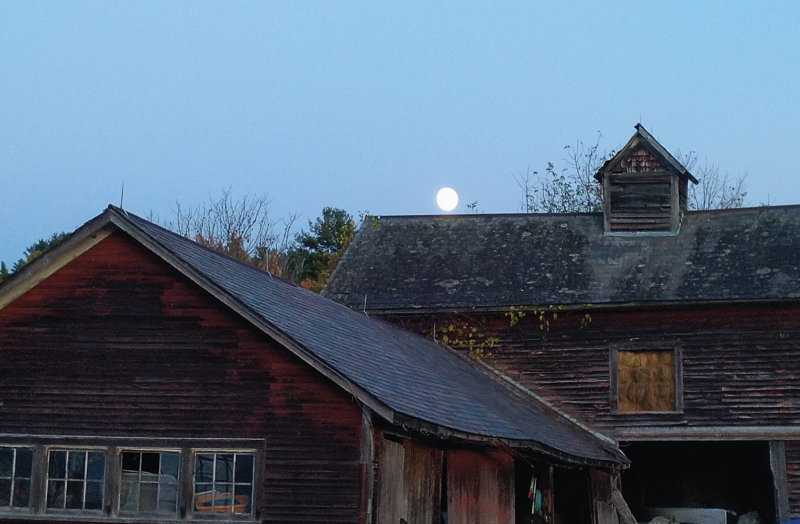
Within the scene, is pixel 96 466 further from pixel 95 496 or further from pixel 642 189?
pixel 642 189

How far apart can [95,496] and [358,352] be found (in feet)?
12.5

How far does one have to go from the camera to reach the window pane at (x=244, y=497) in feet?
40.9

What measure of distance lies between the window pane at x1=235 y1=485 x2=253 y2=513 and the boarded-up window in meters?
10.5

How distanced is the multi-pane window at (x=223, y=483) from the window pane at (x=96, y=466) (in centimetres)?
122


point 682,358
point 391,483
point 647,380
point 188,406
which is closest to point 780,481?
point 682,358

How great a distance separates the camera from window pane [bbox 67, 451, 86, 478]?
12979 millimetres

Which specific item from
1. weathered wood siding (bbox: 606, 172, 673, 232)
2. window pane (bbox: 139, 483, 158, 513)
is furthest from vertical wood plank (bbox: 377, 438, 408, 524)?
weathered wood siding (bbox: 606, 172, 673, 232)

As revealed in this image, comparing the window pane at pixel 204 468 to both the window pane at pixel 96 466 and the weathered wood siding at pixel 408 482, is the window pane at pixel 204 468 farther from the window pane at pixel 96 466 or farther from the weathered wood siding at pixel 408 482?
the weathered wood siding at pixel 408 482

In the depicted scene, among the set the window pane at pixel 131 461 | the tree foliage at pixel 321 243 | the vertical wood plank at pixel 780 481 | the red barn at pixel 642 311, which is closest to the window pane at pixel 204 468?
the window pane at pixel 131 461

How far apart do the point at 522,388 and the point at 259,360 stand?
32.2ft

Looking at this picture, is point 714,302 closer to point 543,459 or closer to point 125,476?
point 543,459

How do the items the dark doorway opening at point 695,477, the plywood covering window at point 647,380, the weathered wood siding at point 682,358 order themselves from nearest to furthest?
the weathered wood siding at point 682,358 → the plywood covering window at point 647,380 → the dark doorway opening at point 695,477

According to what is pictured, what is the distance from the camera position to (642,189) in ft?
77.8

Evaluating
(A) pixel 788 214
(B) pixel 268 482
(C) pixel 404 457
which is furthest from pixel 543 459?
(A) pixel 788 214
